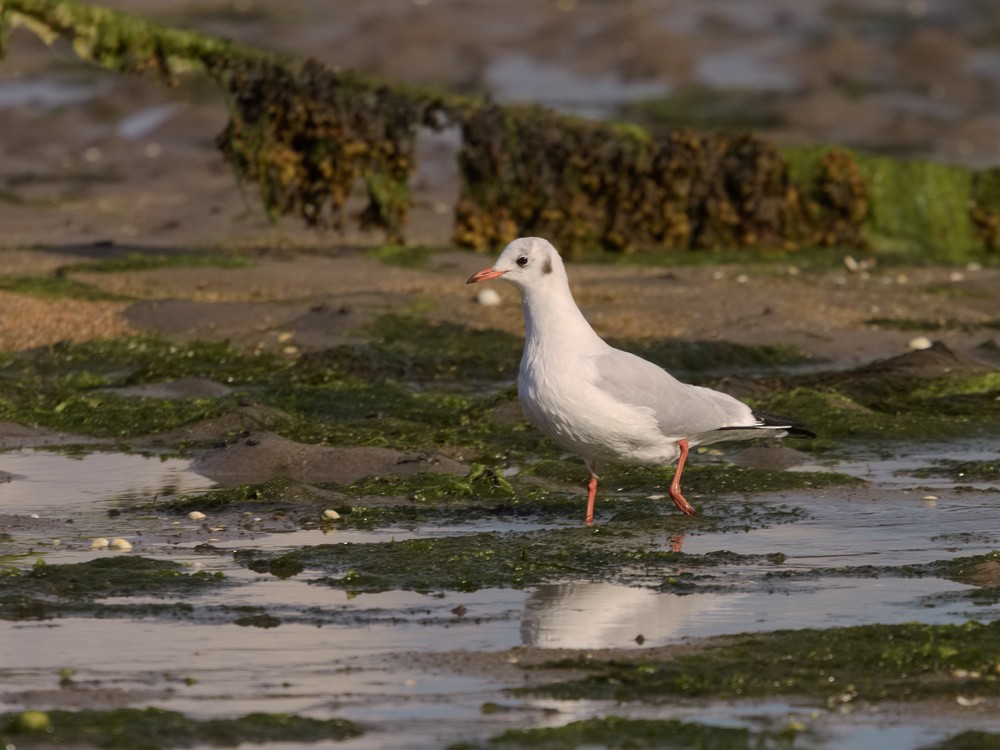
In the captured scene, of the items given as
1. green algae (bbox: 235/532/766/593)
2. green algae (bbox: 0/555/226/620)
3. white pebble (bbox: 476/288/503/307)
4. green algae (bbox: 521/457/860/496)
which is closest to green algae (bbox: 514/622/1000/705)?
green algae (bbox: 235/532/766/593)

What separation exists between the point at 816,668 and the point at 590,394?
8.10 feet

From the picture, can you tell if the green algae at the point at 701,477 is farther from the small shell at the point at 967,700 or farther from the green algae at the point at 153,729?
the green algae at the point at 153,729

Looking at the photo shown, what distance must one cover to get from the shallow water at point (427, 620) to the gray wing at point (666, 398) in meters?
0.48

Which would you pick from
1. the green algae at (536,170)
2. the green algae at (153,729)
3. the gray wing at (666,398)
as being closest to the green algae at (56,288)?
the green algae at (536,170)

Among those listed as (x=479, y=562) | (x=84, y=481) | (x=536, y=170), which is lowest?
(x=84, y=481)

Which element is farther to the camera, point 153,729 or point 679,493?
point 679,493

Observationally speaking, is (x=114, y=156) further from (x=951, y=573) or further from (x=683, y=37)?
(x=951, y=573)

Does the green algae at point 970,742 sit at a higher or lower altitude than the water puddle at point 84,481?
higher

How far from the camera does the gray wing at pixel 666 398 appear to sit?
8324 mm

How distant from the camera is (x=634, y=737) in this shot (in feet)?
17.4

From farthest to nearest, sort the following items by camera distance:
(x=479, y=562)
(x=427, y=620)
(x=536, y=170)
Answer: (x=536, y=170) → (x=479, y=562) → (x=427, y=620)

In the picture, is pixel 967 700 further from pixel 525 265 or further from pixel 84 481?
pixel 84 481

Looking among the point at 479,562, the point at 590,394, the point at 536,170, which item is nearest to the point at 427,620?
the point at 479,562

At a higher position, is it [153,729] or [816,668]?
[816,668]
